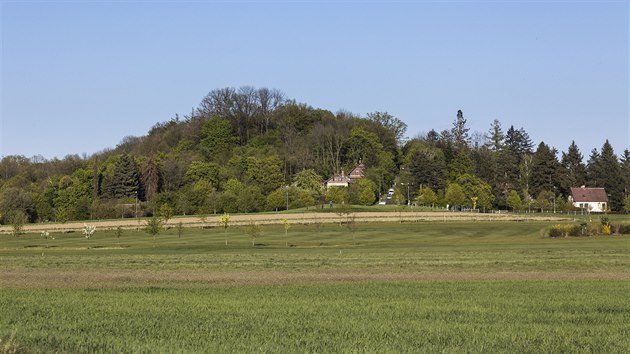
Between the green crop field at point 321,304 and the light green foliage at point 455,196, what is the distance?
102611mm

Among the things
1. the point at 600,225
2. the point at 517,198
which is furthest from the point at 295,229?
the point at 517,198

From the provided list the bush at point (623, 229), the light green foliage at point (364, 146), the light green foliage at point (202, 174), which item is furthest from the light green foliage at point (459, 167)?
the bush at point (623, 229)

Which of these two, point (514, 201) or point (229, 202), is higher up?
point (229, 202)

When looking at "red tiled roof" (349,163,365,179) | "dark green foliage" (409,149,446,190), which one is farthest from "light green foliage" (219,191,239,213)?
"dark green foliage" (409,149,446,190)

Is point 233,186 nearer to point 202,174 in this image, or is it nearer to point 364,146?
point 202,174

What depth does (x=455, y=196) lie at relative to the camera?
509 feet

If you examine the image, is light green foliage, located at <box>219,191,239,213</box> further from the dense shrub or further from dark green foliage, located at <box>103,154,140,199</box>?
the dense shrub

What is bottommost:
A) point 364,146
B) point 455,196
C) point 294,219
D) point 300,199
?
point 294,219

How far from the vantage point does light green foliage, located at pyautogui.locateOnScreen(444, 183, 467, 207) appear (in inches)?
6097

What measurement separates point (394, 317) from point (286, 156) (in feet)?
516

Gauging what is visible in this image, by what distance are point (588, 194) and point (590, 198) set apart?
1166mm

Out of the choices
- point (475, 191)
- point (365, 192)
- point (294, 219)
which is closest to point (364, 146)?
point (365, 192)

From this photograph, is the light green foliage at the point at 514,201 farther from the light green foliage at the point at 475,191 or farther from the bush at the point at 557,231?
the bush at the point at 557,231

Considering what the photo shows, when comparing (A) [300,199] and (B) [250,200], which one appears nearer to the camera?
(B) [250,200]
